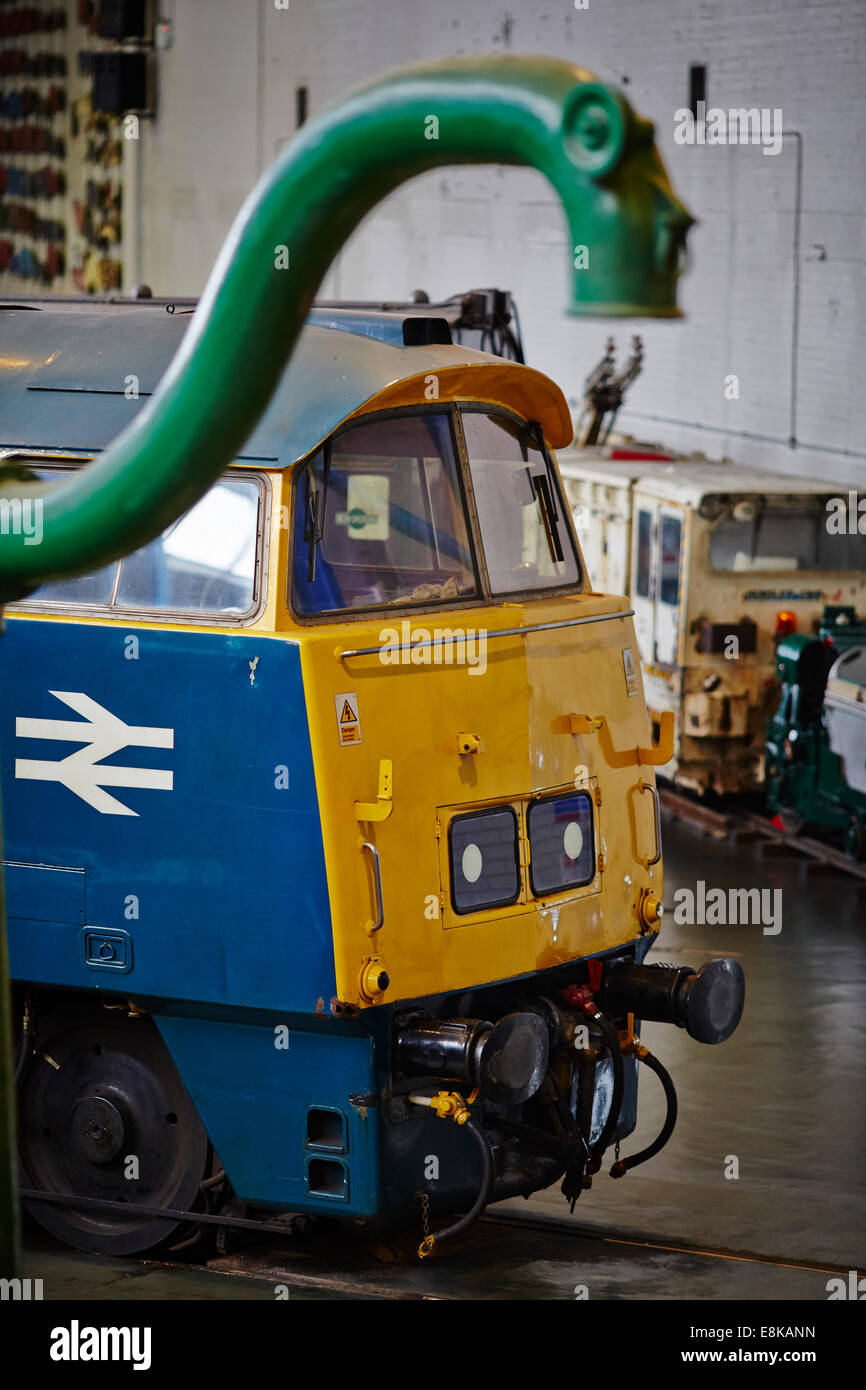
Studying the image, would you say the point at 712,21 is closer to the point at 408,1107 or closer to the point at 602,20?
the point at 602,20

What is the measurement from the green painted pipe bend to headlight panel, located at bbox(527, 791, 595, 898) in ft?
14.9

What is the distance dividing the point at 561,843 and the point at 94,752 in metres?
1.51

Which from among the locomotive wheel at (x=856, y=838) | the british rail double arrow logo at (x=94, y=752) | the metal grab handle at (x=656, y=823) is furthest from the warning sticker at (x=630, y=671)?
the locomotive wheel at (x=856, y=838)

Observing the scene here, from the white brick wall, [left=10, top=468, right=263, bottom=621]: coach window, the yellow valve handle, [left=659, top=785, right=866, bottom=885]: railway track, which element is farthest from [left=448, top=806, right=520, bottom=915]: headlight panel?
[left=659, top=785, right=866, bottom=885]: railway track

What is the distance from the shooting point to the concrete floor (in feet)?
20.2

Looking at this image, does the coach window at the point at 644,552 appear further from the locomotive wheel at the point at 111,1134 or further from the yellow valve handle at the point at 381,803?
the yellow valve handle at the point at 381,803

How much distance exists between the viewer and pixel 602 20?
62.0 feet

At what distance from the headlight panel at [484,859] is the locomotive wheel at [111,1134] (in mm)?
1123

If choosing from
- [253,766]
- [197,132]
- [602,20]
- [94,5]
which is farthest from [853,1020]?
[94,5]

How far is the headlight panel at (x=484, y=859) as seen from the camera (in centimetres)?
580

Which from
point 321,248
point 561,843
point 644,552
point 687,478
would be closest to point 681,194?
point 687,478

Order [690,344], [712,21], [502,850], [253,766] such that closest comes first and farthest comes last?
[253,766] → [502,850] → [712,21] → [690,344]

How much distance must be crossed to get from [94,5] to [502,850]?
25795 millimetres

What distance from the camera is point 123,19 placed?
90.7 feet
